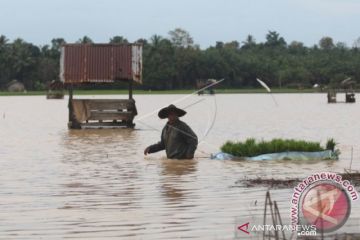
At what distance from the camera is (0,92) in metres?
105

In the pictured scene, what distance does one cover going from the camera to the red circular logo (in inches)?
277

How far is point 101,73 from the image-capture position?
89.7 ft

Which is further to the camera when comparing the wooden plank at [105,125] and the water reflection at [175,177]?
the wooden plank at [105,125]

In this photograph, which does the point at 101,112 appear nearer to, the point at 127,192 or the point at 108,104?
the point at 108,104

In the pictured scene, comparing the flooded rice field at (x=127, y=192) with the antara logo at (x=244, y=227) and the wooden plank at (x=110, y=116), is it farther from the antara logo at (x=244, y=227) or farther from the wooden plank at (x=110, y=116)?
the wooden plank at (x=110, y=116)

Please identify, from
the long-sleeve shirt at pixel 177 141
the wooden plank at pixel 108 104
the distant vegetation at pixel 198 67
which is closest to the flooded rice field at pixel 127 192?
the long-sleeve shirt at pixel 177 141

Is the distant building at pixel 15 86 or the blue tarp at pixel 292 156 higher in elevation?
the blue tarp at pixel 292 156

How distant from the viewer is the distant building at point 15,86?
339ft

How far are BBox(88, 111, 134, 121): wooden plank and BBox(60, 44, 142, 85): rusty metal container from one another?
1.05m

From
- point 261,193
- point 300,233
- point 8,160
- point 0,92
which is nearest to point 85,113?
point 8,160

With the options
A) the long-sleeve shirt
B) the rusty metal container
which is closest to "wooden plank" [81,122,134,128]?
the rusty metal container

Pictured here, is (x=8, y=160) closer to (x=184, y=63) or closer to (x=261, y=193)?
(x=261, y=193)

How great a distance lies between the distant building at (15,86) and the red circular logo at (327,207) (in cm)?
9755

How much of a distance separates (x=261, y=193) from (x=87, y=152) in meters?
8.89
